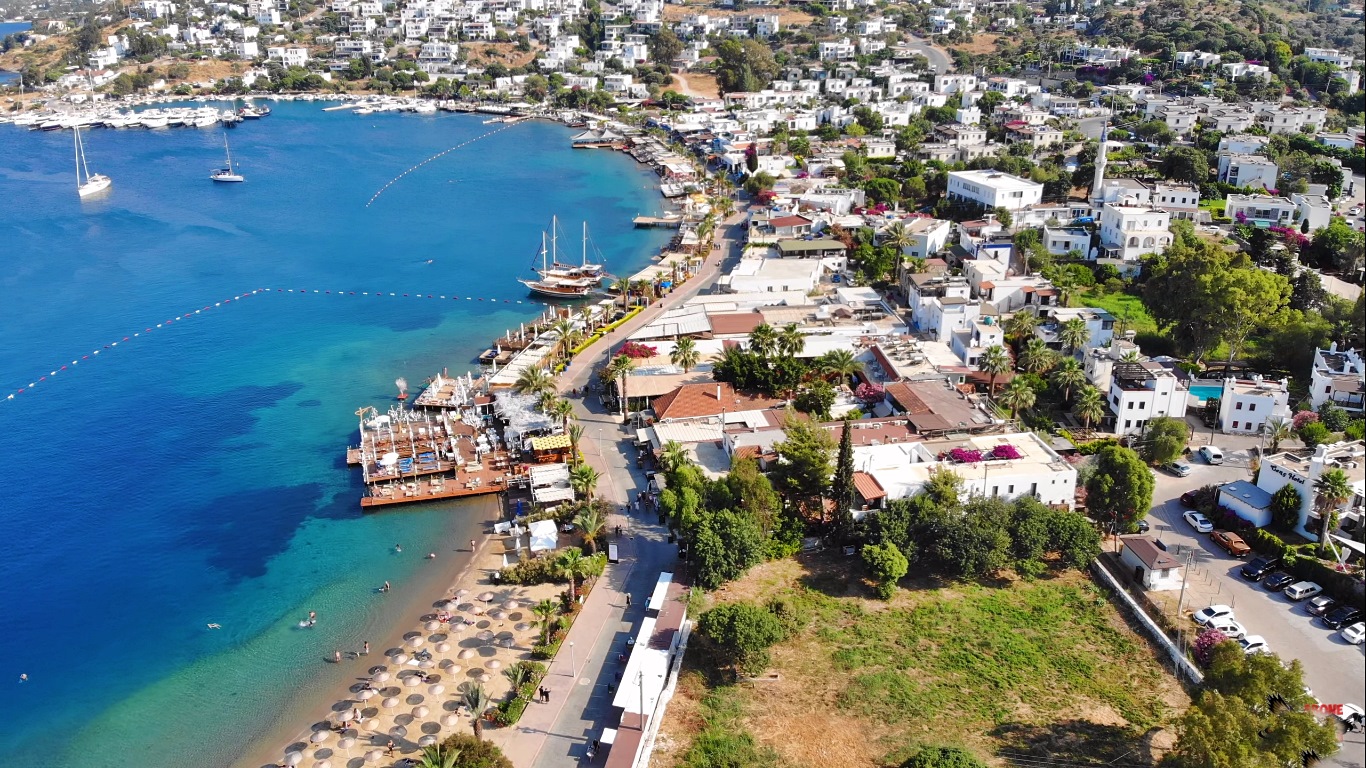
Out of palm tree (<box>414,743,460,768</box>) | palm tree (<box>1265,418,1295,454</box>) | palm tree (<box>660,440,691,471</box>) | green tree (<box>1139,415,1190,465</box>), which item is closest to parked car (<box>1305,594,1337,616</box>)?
green tree (<box>1139,415,1190,465</box>)

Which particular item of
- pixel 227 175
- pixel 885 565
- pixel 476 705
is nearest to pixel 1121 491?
pixel 885 565

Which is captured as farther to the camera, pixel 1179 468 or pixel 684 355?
pixel 684 355

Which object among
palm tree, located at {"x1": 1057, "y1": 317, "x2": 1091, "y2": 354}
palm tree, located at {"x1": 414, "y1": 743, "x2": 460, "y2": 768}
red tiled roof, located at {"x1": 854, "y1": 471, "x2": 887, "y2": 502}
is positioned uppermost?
palm tree, located at {"x1": 1057, "y1": 317, "x2": 1091, "y2": 354}

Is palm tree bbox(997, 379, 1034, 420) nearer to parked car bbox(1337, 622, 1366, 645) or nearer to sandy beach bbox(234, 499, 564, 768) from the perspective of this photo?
parked car bbox(1337, 622, 1366, 645)

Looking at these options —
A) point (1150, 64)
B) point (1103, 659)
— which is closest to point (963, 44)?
point (1150, 64)

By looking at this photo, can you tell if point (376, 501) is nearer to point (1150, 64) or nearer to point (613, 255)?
point (613, 255)

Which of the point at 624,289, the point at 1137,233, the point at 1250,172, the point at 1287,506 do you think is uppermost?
the point at 1250,172

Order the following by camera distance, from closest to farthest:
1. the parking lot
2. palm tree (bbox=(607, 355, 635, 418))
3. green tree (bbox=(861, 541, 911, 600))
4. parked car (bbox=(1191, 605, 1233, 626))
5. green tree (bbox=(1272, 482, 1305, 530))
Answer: the parking lot → parked car (bbox=(1191, 605, 1233, 626)) → green tree (bbox=(861, 541, 911, 600)) → green tree (bbox=(1272, 482, 1305, 530)) → palm tree (bbox=(607, 355, 635, 418))

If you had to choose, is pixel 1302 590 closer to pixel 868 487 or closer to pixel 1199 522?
pixel 1199 522
